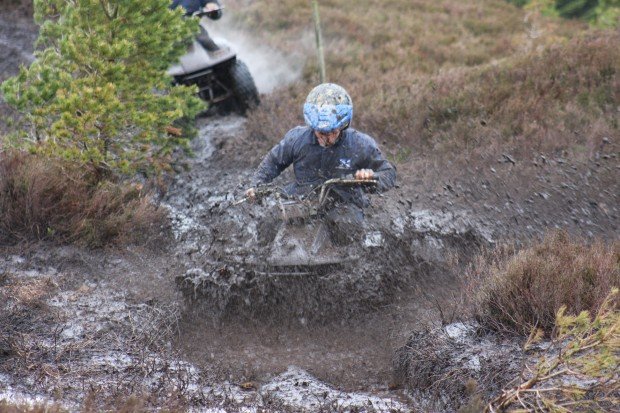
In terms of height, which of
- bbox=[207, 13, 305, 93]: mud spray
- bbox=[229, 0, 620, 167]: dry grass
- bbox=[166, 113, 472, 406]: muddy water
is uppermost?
bbox=[166, 113, 472, 406]: muddy water

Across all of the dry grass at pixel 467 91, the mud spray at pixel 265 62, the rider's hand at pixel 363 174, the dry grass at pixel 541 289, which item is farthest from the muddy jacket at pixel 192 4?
the dry grass at pixel 541 289

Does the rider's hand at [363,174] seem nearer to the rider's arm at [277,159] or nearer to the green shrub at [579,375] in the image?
the rider's arm at [277,159]

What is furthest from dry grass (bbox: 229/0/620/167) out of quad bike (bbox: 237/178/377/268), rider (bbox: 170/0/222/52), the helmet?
quad bike (bbox: 237/178/377/268)

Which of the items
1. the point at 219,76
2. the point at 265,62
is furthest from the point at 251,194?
the point at 265,62

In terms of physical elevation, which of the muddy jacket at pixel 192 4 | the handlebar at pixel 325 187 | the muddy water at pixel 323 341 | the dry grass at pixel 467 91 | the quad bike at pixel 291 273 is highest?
the handlebar at pixel 325 187

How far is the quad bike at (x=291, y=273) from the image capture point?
19.8ft

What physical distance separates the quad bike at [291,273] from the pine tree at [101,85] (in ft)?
6.48

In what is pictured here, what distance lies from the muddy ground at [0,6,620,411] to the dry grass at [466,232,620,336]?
0.46 meters

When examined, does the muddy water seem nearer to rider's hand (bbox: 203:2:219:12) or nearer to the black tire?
the black tire

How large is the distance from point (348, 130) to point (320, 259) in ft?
4.16

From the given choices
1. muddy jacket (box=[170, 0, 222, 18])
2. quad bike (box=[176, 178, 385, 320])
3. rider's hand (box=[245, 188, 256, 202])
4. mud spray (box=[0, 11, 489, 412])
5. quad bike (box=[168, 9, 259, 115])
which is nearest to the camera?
mud spray (box=[0, 11, 489, 412])

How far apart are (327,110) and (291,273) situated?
4.70ft

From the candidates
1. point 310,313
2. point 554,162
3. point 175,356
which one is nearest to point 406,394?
point 310,313

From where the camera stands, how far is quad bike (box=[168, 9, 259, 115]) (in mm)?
10352
